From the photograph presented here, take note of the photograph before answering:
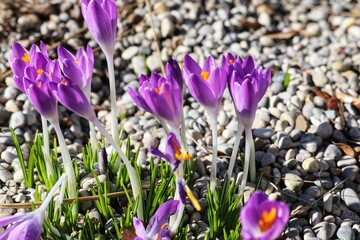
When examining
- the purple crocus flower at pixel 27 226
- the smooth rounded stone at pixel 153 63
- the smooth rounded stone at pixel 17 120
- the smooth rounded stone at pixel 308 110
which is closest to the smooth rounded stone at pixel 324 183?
the smooth rounded stone at pixel 308 110

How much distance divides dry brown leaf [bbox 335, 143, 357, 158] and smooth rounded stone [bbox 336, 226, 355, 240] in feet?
1.40

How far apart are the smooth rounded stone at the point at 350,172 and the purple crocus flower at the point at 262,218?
1073 mm

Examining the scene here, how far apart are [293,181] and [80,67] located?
2.83 feet

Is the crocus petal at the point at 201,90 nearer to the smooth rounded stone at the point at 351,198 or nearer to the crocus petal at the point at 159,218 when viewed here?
the crocus petal at the point at 159,218

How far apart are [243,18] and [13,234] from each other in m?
2.18

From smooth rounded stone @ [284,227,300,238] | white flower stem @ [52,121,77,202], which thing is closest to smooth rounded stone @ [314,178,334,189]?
smooth rounded stone @ [284,227,300,238]

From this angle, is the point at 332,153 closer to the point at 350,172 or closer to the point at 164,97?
the point at 350,172

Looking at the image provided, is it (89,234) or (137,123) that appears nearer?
(89,234)

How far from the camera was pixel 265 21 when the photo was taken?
3545 mm

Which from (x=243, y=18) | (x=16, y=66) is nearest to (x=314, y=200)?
(x=16, y=66)

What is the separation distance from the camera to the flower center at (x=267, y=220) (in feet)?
4.47

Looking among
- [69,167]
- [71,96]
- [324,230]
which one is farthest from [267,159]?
[71,96]

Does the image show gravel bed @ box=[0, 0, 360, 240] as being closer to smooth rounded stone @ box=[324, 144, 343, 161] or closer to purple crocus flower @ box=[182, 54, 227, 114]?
smooth rounded stone @ box=[324, 144, 343, 161]

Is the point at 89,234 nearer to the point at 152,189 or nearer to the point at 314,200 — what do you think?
the point at 152,189
